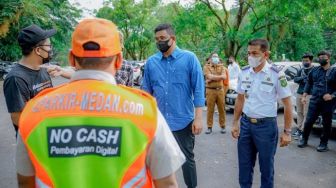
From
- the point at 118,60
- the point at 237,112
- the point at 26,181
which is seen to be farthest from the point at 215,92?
the point at 26,181

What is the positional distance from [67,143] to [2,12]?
815 inches

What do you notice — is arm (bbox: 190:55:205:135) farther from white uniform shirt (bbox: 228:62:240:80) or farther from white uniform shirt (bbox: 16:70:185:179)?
white uniform shirt (bbox: 228:62:240:80)

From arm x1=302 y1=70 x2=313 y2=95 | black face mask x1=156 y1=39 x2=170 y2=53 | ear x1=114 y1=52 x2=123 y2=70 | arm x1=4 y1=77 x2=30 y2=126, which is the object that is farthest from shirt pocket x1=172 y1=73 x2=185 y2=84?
arm x1=302 y1=70 x2=313 y2=95

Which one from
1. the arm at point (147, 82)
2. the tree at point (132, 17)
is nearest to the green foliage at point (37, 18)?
the tree at point (132, 17)

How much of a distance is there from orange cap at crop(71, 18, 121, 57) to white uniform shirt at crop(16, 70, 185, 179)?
0.27 ft

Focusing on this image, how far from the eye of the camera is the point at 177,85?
161 inches

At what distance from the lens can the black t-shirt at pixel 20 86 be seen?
314 cm

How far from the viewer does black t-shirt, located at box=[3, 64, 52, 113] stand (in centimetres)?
314

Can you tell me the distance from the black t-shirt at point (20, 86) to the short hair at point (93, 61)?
179 cm

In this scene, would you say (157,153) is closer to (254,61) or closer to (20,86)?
(20,86)

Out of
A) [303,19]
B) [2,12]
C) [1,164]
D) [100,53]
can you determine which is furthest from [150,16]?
[100,53]

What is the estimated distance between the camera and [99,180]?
1.47 metres

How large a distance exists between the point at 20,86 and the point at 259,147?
244cm

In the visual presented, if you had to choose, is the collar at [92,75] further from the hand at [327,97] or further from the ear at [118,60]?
the hand at [327,97]
